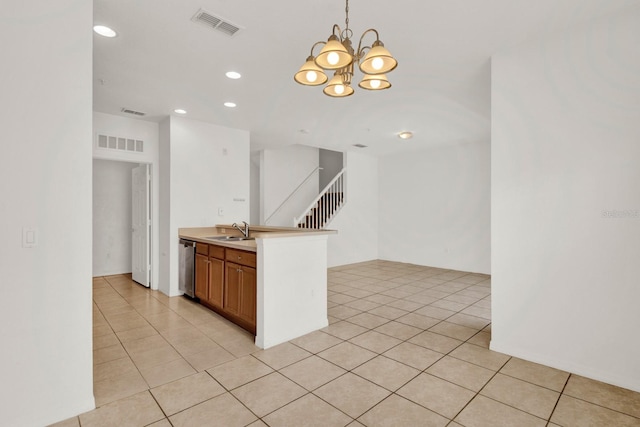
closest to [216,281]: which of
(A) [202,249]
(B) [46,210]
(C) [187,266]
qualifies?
(A) [202,249]

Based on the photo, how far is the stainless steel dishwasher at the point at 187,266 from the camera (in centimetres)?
479

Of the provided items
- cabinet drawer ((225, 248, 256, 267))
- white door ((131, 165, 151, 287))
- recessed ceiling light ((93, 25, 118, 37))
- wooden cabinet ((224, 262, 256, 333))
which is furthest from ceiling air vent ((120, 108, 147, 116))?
wooden cabinet ((224, 262, 256, 333))

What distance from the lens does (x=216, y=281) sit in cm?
415

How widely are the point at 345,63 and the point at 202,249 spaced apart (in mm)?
3408

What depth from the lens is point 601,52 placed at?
2594 mm

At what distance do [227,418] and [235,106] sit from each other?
3.86 metres

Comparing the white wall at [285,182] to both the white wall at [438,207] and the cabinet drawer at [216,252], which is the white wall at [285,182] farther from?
the cabinet drawer at [216,252]

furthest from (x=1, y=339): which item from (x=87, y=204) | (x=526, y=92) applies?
(x=526, y=92)

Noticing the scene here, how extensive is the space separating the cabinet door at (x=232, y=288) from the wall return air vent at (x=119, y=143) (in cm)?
272

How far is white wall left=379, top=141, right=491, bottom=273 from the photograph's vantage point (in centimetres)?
698

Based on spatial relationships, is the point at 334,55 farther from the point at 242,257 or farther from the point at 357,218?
the point at 357,218

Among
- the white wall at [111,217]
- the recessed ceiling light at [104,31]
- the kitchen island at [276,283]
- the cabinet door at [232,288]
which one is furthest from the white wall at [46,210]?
the white wall at [111,217]

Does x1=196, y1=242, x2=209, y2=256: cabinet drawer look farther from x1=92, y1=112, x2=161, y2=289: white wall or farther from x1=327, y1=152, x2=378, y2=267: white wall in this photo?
x1=327, y1=152, x2=378, y2=267: white wall

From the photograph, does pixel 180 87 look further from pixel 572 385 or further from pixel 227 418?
pixel 572 385
